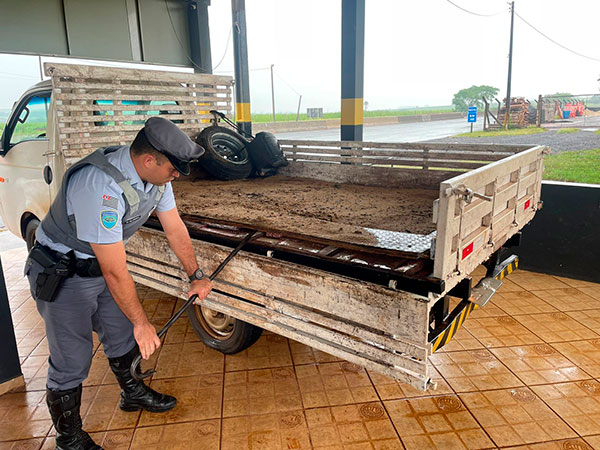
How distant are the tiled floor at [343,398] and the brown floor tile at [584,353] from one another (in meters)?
0.01

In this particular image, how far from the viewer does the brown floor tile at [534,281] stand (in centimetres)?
468

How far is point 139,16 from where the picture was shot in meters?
9.22

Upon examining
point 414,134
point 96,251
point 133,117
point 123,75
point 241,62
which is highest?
point 241,62

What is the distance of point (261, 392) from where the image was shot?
300 centimetres

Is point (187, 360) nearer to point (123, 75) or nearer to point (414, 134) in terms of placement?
point (123, 75)

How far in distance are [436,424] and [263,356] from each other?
1.34m

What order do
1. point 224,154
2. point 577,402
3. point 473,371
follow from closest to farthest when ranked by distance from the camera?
1. point 577,402
2. point 473,371
3. point 224,154

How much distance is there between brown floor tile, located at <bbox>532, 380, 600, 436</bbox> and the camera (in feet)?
8.63

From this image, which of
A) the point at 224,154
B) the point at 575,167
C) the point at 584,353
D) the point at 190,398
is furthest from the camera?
the point at 575,167

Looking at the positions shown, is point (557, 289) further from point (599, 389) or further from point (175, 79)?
point (175, 79)

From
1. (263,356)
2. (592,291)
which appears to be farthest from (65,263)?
(592,291)

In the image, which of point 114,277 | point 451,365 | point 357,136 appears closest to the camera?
point 114,277

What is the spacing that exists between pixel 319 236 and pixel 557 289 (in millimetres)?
3390

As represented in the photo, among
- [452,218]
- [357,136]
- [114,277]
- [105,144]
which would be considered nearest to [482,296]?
[452,218]
